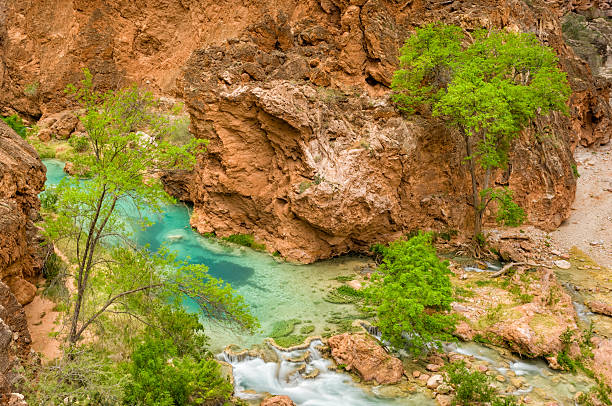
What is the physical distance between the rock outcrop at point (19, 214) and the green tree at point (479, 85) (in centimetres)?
1585

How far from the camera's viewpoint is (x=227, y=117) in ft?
68.3

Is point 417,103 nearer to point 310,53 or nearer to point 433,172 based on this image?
point 433,172

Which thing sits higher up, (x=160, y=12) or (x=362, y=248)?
(x=160, y=12)

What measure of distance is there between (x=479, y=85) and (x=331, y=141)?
24.0ft

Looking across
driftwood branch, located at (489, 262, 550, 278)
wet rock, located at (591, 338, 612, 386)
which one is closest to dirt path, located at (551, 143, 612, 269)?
driftwood branch, located at (489, 262, 550, 278)

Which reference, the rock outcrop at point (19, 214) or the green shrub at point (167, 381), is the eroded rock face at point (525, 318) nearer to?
the green shrub at point (167, 381)

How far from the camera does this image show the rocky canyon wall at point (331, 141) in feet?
63.9

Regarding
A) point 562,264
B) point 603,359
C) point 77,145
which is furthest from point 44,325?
point 77,145

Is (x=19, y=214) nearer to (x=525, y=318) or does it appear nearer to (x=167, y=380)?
(x=167, y=380)

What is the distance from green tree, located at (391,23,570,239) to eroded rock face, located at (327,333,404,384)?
Answer: 10.8 m

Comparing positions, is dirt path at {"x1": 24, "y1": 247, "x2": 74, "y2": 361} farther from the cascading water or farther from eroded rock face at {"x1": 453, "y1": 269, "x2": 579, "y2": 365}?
eroded rock face at {"x1": 453, "y1": 269, "x2": 579, "y2": 365}

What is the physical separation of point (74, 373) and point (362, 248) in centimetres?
1518

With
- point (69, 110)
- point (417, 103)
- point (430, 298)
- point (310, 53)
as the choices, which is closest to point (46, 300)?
point (430, 298)

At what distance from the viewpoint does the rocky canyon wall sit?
19.5 meters
